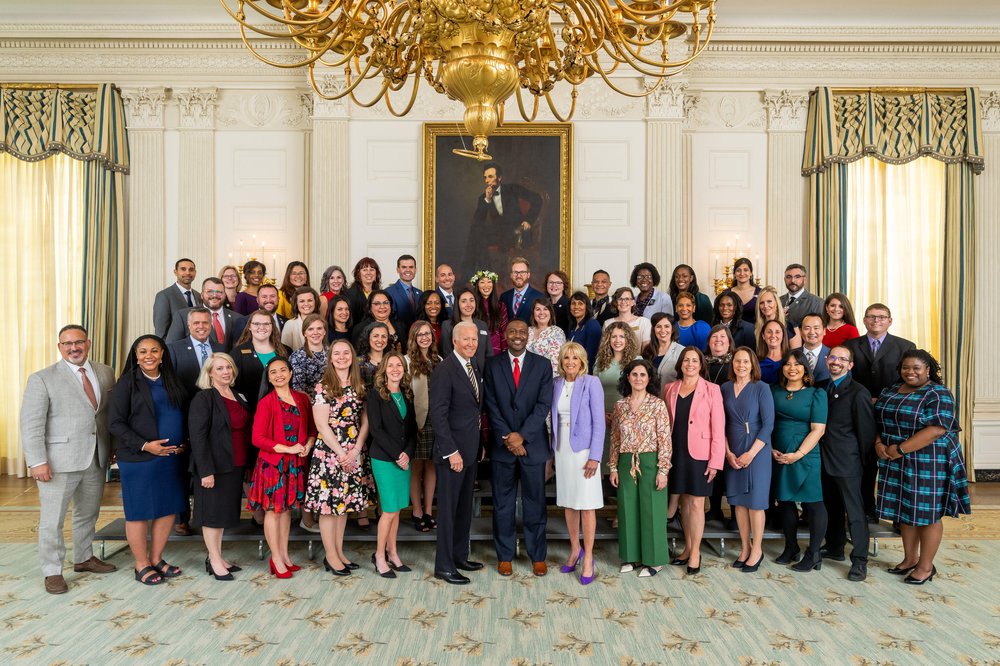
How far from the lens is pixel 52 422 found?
4.50 m

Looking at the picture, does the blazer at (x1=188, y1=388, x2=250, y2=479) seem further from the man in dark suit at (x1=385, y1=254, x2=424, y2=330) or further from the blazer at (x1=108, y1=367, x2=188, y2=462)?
the man in dark suit at (x1=385, y1=254, x2=424, y2=330)

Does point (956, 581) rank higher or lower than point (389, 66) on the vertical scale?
lower

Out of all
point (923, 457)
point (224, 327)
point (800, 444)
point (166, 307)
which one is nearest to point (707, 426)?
point (800, 444)

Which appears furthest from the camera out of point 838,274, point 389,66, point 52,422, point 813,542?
point 838,274

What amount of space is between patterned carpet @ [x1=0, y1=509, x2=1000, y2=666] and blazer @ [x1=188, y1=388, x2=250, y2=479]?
792 mm

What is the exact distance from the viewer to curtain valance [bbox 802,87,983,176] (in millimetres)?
7805

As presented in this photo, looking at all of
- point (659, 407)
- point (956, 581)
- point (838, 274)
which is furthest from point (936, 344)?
point (659, 407)

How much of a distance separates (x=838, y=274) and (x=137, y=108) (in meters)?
8.36

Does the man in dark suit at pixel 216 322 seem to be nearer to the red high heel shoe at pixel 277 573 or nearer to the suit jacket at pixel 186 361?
the suit jacket at pixel 186 361

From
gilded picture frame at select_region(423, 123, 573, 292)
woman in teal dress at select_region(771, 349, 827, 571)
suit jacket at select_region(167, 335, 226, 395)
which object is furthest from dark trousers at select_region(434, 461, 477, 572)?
gilded picture frame at select_region(423, 123, 573, 292)

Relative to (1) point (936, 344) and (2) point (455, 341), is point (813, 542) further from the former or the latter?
(1) point (936, 344)

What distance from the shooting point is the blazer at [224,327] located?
572cm

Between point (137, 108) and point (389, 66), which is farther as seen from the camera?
point (137, 108)

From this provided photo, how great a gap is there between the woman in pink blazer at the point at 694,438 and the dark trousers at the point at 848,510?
33.9 inches
